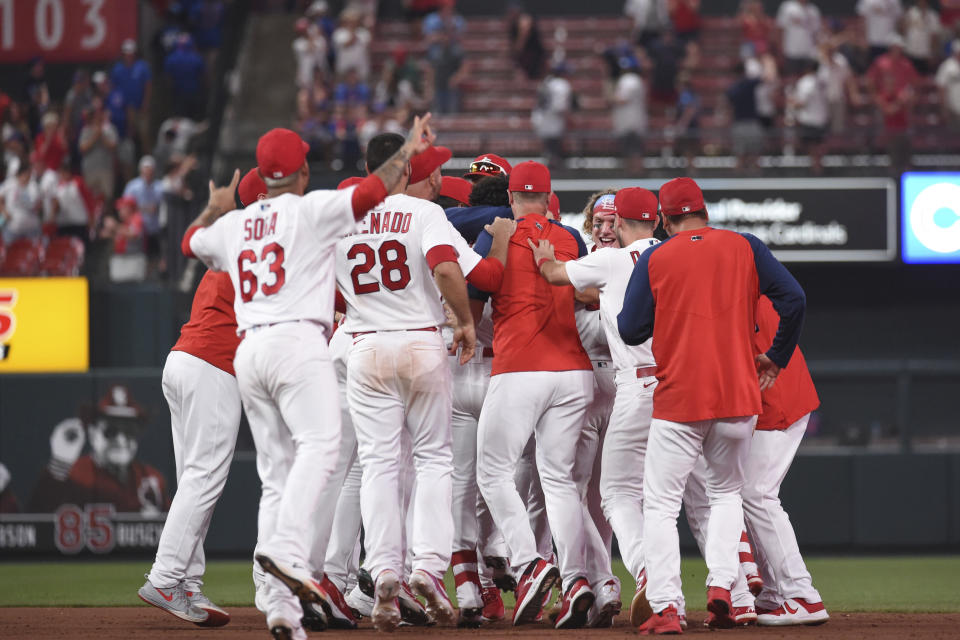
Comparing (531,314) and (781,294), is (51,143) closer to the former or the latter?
(531,314)

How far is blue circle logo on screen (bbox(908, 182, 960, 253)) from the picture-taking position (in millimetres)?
14234

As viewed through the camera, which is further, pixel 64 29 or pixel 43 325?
pixel 64 29

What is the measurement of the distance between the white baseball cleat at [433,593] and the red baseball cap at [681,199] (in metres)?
2.20

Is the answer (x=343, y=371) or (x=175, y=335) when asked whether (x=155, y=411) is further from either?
(x=343, y=371)

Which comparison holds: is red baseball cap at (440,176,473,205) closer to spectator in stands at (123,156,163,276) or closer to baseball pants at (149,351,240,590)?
baseball pants at (149,351,240,590)

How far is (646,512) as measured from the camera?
672 cm

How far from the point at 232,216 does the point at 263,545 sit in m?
1.62

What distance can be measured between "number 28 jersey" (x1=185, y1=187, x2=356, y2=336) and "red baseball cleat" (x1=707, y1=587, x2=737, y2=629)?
2.30m

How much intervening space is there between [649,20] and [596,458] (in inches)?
499

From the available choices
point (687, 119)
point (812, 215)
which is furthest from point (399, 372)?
point (687, 119)

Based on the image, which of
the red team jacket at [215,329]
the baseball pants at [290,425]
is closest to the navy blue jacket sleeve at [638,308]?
the baseball pants at [290,425]

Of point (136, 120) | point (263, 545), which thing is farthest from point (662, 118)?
point (263, 545)

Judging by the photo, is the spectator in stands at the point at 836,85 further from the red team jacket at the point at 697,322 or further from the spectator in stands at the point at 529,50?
the red team jacket at the point at 697,322

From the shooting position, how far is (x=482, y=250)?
7449 millimetres
